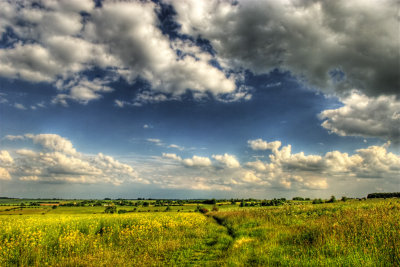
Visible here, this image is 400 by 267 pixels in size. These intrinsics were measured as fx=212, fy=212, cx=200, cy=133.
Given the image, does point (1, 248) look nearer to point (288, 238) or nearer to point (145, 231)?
point (145, 231)

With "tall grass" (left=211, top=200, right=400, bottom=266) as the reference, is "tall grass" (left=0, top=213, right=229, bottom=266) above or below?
below

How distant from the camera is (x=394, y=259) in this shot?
7.30m

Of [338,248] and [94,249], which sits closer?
[338,248]

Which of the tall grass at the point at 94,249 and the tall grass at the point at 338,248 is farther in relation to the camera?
the tall grass at the point at 94,249

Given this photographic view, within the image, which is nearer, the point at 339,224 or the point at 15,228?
the point at 339,224

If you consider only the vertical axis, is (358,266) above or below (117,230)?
above

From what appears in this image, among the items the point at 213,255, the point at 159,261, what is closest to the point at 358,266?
the point at 213,255

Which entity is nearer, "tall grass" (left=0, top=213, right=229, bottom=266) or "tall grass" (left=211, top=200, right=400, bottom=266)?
"tall grass" (left=211, top=200, right=400, bottom=266)

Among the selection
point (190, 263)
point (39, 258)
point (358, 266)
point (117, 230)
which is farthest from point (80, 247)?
point (358, 266)

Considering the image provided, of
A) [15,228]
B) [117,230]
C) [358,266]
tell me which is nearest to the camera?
[358,266]

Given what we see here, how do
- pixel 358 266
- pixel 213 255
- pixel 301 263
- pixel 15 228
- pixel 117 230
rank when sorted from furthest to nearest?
pixel 117 230, pixel 15 228, pixel 213 255, pixel 301 263, pixel 358 266

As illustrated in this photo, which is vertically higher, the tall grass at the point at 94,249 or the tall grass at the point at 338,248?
the tall grass at the point at 338,248

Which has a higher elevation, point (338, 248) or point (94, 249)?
point (338, 248)

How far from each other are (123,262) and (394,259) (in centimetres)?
1066
